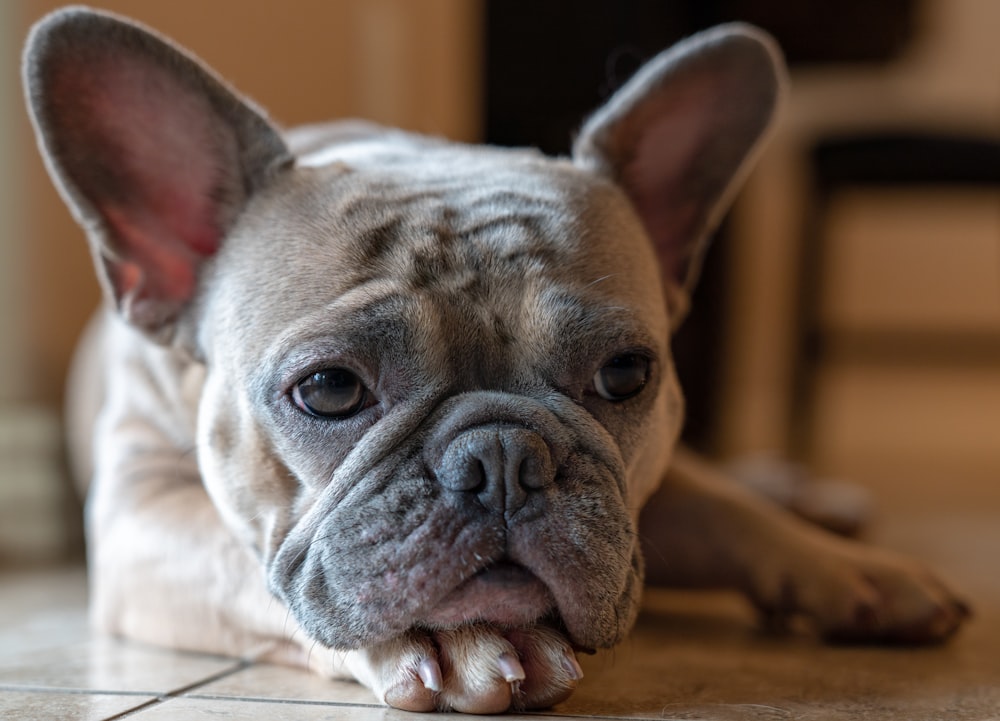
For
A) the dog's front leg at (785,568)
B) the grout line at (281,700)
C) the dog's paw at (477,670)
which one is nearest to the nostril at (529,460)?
the dog's paw at (477,670)

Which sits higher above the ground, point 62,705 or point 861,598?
point 62,705

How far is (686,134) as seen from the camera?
76.6 inches

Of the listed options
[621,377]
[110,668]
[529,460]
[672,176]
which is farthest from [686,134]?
[110,668]

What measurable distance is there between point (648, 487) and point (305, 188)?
616mm

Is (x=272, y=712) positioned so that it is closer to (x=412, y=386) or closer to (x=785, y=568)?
(x=412, y=386)

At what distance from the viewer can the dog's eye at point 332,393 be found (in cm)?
147

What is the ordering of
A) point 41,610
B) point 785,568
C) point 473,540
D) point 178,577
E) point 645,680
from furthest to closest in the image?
point 41,610 < point 785,568 < point 178,577 < point 645,680 < point 473,540

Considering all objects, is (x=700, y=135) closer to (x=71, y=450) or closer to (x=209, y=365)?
(x=209, y=365)

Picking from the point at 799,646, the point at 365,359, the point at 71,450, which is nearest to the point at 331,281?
the point at 365,359

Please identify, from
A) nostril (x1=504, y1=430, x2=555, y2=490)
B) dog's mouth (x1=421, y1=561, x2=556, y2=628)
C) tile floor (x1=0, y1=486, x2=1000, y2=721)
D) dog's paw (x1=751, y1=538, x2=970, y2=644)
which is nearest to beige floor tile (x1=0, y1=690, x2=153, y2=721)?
tile floor (x1=0, y1=486, x2=1000, y2=721)

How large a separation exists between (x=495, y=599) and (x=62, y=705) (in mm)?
509

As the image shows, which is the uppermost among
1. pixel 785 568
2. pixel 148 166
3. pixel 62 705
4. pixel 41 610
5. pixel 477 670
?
pixel 148 166

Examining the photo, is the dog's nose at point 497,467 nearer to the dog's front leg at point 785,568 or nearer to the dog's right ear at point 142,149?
the dog's front leg at point 785,568

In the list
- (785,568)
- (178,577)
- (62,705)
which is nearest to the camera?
Result: (62,705)
